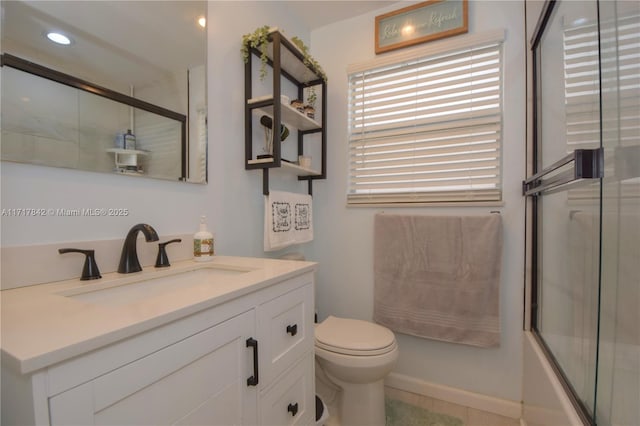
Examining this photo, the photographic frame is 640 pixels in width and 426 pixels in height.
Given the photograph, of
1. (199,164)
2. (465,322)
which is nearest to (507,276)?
(465,322)

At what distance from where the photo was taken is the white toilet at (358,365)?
131 cm

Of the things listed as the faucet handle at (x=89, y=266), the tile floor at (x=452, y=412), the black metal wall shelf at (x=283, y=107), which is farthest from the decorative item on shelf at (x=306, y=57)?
the tile floor at (x=452, y=412)

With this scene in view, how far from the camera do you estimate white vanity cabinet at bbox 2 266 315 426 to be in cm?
43

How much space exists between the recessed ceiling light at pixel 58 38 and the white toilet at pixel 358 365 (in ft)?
4.71

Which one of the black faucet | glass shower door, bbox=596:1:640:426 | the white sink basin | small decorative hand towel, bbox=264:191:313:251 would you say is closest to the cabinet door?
the white sink basin

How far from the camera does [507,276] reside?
1.56 meters

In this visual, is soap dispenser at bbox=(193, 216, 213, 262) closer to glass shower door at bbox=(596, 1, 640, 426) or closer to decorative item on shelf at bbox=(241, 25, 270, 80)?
decorative item on shelf at bbox=(241, 25, 270, 80)

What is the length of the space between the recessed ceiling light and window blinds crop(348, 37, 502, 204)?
4.74 ft

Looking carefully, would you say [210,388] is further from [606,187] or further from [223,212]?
[606,187]

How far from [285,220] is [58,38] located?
3.58 feet

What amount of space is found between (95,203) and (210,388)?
655 millimetres

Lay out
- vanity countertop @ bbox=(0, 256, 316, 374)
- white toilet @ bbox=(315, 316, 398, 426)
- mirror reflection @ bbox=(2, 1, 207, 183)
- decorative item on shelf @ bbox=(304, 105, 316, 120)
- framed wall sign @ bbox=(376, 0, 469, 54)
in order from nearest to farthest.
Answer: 1. vanity countertop @ bbox=(0, 256, 316, 374)
2. mirror reflection @ bbox=(2, 1, 207, 183)
3. white toilet @ bbox=(315, 316, 398, 426)
4. framed wall sign @ bbox=(376, 0, 469, 54)
5. decorative item on shelf @ bbox=(304, 105, 316, 120)

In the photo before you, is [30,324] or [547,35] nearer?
[30,324]

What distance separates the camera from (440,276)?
163cm
